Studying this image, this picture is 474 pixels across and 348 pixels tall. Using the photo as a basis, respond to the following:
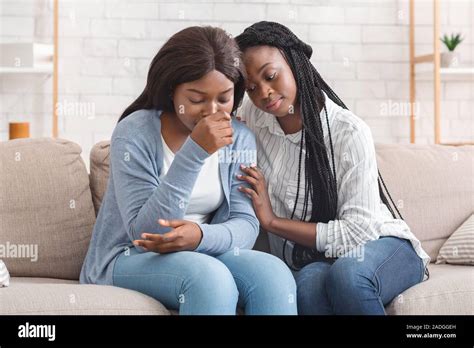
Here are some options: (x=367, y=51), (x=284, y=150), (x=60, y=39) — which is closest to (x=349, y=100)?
(x=367, y=51)

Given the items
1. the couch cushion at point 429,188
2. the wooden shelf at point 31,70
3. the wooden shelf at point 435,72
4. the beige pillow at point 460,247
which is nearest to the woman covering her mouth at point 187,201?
the couch cushion at point 429,188

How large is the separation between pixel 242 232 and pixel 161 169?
23 centimetres

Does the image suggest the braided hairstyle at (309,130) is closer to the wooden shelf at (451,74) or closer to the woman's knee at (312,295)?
the woman's knee at (312,295)

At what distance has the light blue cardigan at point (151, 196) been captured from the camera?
4.98 feet

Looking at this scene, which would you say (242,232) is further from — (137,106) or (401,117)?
(401,117)

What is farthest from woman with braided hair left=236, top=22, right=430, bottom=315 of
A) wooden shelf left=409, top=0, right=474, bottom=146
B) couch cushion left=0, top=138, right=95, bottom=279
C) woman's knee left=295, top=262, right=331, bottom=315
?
wooden shelf left=409, top=0, right=474, bottom=146

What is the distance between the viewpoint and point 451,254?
2.03 m

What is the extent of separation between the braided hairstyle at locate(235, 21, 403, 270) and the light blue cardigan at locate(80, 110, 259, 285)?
149 millimetres

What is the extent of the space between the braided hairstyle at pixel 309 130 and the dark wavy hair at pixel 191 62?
0.37 ft

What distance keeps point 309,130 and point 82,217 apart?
654 mm

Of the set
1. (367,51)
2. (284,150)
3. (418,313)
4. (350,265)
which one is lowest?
(418,313)

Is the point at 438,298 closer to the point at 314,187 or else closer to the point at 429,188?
the point at 314,187

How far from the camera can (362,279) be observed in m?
1.56

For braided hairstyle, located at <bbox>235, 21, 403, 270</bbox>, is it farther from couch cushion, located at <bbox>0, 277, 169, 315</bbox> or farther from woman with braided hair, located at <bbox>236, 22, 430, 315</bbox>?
couch cushion, located at <bbox>0, 277, 169, 315</bbox>
